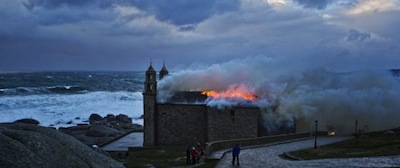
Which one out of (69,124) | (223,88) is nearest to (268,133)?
(223,88)

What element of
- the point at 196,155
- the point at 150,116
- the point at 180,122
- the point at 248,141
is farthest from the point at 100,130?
the point at 196,155

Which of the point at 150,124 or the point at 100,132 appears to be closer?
the point at 150,124

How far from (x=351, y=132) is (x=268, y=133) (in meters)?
10.3

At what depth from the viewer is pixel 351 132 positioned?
1781 inches

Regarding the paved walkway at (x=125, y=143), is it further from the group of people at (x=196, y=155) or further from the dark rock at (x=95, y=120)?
the dark rock at (x=95, y=120)

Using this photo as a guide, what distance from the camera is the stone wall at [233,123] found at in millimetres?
39938

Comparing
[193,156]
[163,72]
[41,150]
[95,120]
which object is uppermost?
[163,72]

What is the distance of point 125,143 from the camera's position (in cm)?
4562

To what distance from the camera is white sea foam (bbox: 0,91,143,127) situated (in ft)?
233

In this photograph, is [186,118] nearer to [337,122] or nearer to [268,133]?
[268,133]

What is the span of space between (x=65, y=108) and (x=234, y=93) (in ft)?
159

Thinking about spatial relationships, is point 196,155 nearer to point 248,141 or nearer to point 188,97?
point 248,141

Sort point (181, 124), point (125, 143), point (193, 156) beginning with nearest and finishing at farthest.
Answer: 1. point (193, 156)
2. point (181, 124)
3. point (125, 143)

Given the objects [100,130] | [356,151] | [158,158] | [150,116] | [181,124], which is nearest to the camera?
[356,151]
